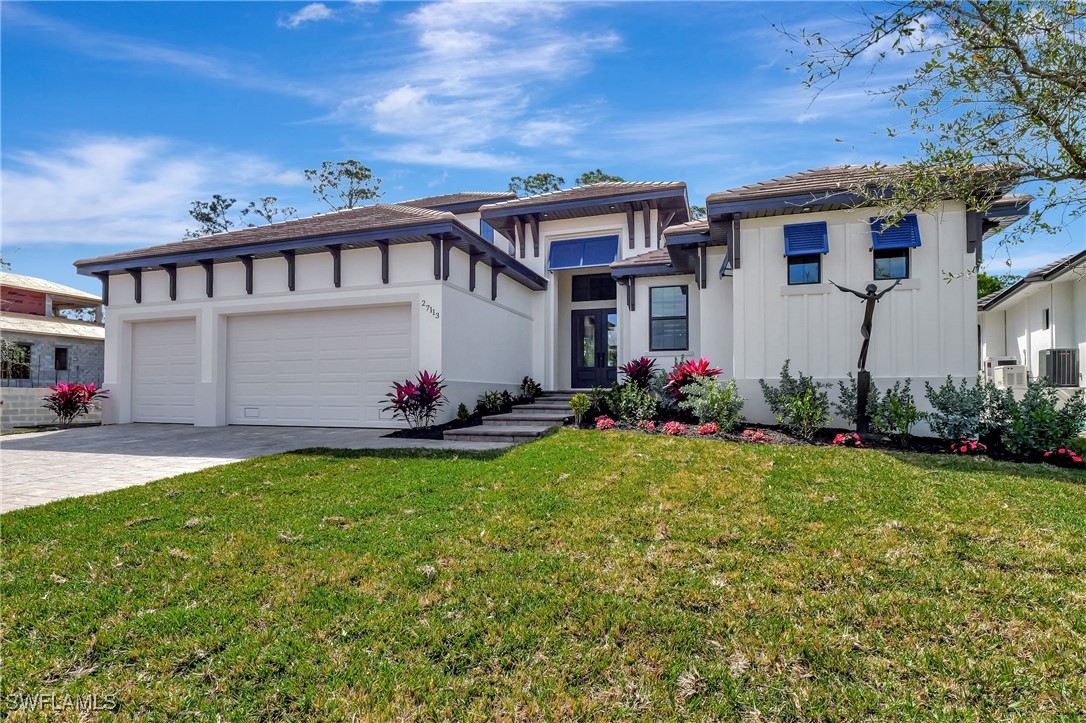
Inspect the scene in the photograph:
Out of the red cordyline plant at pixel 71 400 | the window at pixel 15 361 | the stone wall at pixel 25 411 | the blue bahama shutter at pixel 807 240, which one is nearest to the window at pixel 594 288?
the blue bahama shutter at pixel 807 240

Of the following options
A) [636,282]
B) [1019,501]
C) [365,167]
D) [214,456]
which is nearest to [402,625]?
[1019,501]

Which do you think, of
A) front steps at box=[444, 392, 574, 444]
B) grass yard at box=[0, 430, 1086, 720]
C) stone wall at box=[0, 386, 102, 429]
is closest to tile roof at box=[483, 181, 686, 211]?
front steps at box=[444, 392, 574, 444]

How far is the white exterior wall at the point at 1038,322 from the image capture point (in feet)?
41.8

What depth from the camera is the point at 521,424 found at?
10633mm

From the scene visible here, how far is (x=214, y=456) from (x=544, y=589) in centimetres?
653

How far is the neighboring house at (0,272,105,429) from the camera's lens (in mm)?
19188

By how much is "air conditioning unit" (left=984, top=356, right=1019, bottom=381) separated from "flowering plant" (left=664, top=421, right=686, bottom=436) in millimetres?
12699

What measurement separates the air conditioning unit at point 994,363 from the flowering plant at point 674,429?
41.7 feet

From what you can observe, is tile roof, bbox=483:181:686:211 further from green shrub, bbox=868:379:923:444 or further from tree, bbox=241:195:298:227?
tree, bbox=241:195:298:227

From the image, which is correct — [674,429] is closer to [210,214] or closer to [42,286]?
[42,286]

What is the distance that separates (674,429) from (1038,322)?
12.7 meters

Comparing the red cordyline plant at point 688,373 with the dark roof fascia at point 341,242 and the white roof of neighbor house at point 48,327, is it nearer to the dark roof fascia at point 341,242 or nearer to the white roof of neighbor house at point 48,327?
the dark roof fascia at point 341,242
